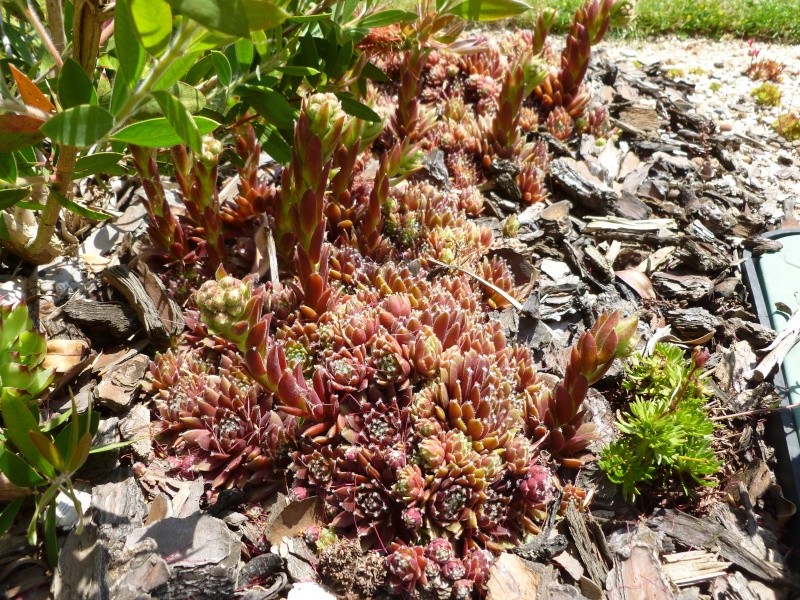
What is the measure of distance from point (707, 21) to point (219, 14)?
27.9ft

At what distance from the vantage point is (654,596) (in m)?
2.29

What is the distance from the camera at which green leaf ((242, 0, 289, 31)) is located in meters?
1.21

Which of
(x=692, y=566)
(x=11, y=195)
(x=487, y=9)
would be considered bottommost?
(x=692, y=566)

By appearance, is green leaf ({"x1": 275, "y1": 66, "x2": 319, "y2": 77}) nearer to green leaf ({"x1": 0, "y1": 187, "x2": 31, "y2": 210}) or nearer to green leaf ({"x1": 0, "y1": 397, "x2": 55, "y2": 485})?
green leaf ({"x1": 0, "y1": 187, "x2": 31, "y2": 210})

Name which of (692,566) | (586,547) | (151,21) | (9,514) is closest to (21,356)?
(9,514)

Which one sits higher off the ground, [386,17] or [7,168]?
[386,17]

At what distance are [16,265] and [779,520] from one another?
12.8 feet

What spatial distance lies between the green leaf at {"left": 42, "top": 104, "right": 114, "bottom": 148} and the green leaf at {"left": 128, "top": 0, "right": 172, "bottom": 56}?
0.92 ft

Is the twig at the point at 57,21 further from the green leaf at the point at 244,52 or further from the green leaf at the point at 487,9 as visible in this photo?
the green leaf at the point at 487,9

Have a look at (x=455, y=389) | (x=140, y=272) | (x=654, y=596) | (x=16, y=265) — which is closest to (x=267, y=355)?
(x=455, y=389)

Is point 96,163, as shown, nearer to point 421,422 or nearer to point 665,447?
point 421,422

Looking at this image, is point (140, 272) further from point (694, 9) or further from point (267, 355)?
point (694, 9)

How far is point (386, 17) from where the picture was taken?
2760 mm

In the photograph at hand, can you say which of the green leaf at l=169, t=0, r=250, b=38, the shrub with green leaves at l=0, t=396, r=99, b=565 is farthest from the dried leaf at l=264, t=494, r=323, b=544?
the green leaf at l=169, t=0, r=250, b=38
